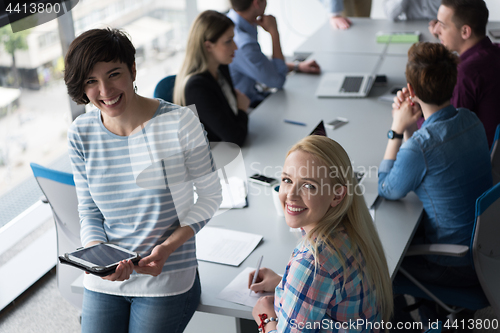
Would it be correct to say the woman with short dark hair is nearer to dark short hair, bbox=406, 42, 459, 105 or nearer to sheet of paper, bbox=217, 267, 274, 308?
sheet of paper, bbox=217, 267, 274, 308

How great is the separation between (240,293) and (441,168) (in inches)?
36.8

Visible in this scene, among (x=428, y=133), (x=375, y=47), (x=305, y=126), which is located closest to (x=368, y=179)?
(x=428, y=133)

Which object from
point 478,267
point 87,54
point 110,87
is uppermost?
point 87,54

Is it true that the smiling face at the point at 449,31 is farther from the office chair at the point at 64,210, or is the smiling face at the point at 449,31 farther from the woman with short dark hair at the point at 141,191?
the office chair at the point at 64,210

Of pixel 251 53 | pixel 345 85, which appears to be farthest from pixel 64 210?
pixel 345 85

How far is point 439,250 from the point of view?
1.80 metres

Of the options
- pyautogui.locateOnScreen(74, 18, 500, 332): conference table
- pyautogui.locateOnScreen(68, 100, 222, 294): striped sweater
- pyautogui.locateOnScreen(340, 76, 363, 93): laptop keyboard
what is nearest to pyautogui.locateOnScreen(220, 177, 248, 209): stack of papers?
→ pyautogui.locateOnScreen(74, 18, 500, 332): conference table

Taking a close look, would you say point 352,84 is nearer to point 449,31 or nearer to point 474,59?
point 449,31

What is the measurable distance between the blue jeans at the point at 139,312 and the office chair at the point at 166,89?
1.37 metres

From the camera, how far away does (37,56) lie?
3377 millimetres

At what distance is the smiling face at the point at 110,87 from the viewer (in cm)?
141

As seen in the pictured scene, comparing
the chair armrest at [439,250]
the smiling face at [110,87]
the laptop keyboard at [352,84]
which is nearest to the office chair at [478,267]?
the chair armrest at [439,250]

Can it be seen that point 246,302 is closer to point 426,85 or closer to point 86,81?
point 86,81

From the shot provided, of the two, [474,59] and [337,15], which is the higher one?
[474,59]
